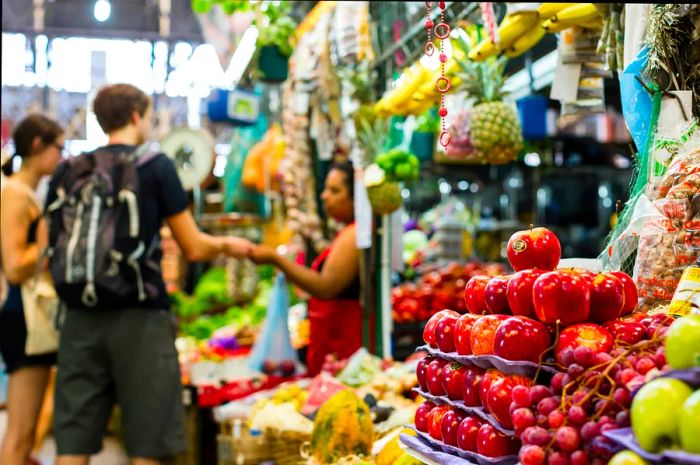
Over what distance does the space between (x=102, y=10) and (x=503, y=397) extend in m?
17.0

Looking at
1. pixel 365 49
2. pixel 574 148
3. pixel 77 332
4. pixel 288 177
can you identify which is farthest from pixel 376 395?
pixel 574 148

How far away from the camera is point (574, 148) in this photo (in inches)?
338

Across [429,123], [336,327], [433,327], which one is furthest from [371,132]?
[433,327]

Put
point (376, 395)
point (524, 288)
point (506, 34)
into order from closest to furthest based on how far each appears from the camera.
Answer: point (524, 288) < point (506, 34) < point (376, 395)

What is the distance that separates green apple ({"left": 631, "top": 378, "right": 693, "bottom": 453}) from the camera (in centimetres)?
115

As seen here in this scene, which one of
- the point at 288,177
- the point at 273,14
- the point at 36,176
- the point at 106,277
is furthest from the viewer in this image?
the point at 288,177

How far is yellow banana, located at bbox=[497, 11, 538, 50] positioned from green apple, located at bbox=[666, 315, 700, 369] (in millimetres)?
1792

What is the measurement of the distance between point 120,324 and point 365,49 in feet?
6.13

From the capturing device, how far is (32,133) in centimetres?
418

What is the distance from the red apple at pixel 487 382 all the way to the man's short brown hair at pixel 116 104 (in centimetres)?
235

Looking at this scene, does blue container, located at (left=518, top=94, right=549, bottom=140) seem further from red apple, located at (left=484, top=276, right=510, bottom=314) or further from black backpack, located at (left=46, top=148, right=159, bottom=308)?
red apple, located at (left=484, top=276, right=510, bottom=314)

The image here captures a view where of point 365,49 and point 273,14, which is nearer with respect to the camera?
point 365,49

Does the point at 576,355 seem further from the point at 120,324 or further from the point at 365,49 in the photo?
the point at 365,49

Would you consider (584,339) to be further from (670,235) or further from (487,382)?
(670,235)
